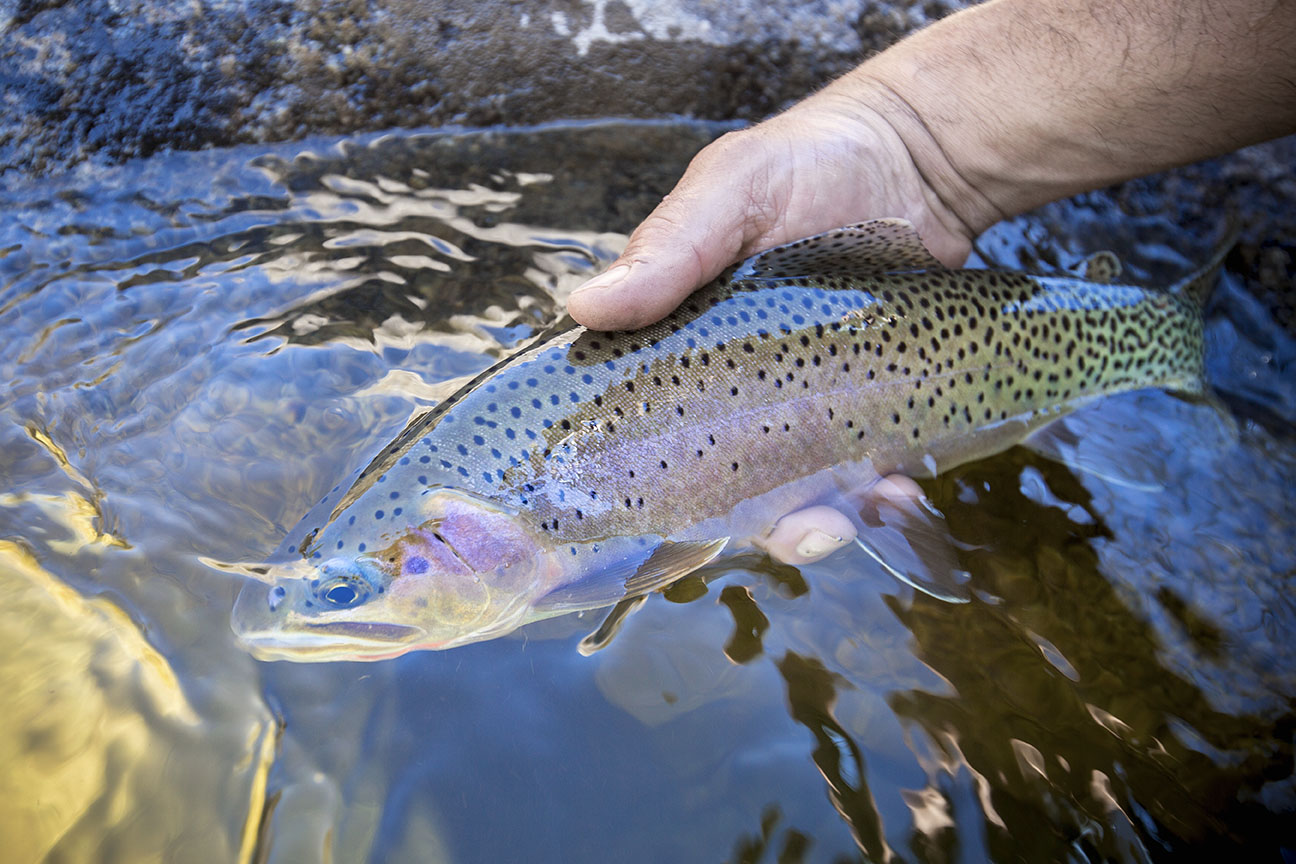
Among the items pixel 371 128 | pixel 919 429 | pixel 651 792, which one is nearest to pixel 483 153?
pixel 371 128

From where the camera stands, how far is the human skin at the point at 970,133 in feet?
8.57

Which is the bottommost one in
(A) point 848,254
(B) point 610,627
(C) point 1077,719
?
(C) point 1077,719

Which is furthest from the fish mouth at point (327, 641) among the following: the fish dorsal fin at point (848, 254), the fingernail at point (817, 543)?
the fish dorsal fin at point (848, 254)

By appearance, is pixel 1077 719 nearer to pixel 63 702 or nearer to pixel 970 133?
pixel 970 133

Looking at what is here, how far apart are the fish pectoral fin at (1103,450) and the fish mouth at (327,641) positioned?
7.79ft

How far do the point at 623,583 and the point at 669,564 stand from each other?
0.15m

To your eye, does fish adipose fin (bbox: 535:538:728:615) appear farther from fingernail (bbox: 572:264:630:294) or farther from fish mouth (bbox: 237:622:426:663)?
fingernail (bbox: 572:264:630:294)

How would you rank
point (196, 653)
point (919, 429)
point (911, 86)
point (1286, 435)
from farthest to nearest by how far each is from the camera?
1. point (911, 86)
2. point (1286, 435)
3. point (919, 429)
4. point (196, 653)

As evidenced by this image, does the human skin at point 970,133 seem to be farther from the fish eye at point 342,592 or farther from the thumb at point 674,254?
the fish eye at point 342,592

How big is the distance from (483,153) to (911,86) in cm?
206

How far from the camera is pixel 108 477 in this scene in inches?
101

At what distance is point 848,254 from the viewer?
2.75 m

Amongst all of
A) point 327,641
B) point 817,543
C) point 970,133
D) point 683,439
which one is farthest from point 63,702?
point 970,133

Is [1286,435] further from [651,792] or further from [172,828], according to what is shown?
[172,828]
